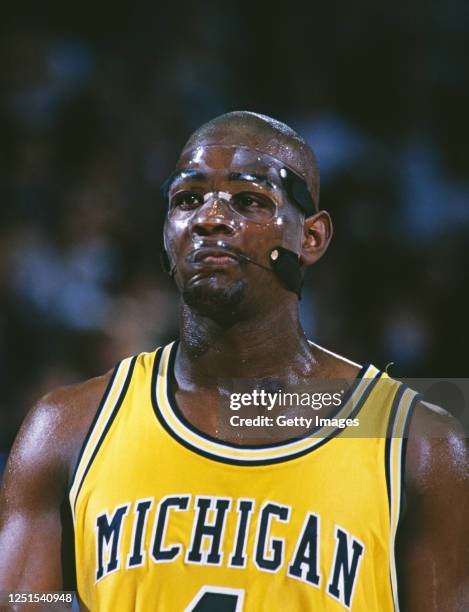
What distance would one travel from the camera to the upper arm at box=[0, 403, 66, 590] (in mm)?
2566

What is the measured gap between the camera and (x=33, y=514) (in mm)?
2598

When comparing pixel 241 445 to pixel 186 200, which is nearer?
pixel 241 445

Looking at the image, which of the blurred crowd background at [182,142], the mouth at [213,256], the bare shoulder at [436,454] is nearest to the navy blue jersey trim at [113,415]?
the mouth at [213,256]

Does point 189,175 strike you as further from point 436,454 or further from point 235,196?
point 436,454

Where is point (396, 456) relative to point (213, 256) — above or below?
below

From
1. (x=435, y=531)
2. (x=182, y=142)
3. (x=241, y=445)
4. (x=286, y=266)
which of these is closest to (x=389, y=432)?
(x=435, y=531)

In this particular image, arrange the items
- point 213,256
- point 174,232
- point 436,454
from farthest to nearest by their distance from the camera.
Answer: point 174,232
point 213,256
point 436,454

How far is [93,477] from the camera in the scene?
2547 mm

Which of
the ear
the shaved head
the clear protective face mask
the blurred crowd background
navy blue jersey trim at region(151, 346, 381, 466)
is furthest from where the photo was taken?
the blurred crowd background

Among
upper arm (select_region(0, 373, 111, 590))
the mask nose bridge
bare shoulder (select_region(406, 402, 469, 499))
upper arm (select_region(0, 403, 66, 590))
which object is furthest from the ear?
upper arm (select_region(0, 403, 66, 590))

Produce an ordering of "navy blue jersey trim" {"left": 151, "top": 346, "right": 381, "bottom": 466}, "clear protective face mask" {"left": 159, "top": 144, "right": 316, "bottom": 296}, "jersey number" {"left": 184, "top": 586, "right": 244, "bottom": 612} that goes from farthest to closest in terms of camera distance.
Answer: "clear protective face mask" {"left": 159, "top": 144, "right": 316, "bottom": 296} < "navy blue jersey trim" {"left": 151, "top": 346, "right": 381, "bottom": 466} < "jersey number" {"left": 184, "top": 586, "right": 244, "bottom": 612}

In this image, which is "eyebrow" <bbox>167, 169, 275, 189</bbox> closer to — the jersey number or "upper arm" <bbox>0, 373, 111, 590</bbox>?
"upper arm" <bbox>0, 373, 111, 590</bbox>

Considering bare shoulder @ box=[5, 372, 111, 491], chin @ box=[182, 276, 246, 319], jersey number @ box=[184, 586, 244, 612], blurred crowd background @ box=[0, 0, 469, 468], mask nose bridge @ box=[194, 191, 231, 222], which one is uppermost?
blurred crowd background @ box=[0, 0, 469, 468]

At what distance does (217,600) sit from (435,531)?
0.55 m
